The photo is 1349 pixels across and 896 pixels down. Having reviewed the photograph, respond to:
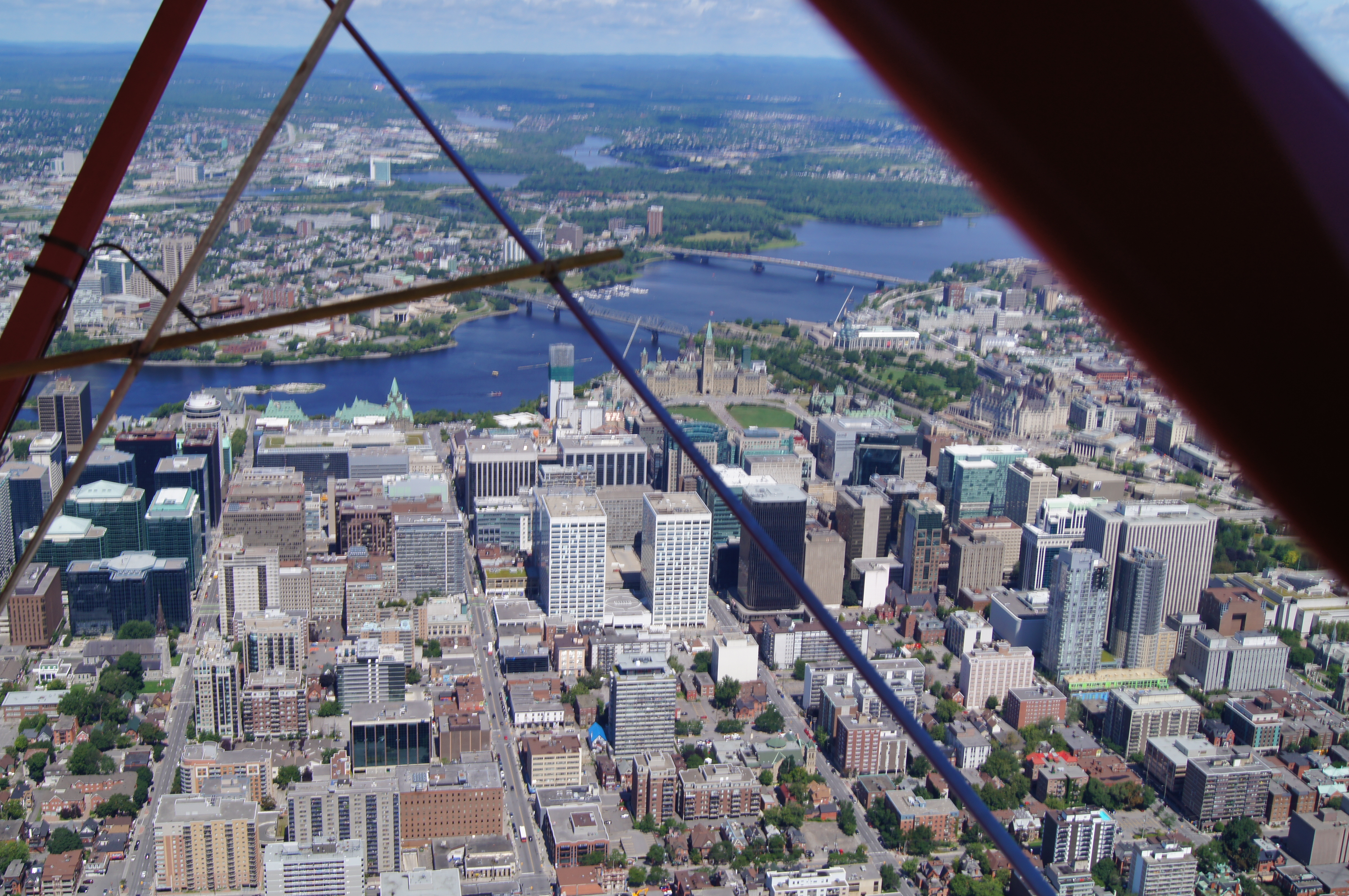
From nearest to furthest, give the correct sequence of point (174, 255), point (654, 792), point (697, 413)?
point (654, 792), point (697, 413), point (174, 255)

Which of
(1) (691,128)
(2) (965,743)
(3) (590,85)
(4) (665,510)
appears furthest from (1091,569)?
(3) (590,85)

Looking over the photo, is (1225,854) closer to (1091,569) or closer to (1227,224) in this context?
(1091,569)

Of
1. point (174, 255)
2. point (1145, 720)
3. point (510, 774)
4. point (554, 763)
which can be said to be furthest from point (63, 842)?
point (174, 255)

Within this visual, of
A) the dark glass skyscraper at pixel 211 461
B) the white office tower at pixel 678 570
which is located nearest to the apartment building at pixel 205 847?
the white office tower at pixel 678 570

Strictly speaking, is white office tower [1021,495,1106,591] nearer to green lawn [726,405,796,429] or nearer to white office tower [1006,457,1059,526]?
white office tower [1006,457,1059,526]

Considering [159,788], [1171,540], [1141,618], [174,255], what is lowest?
[159,788]

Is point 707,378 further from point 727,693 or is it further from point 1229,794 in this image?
point 1229,794

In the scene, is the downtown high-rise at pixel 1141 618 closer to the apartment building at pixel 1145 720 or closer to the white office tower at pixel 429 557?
the apartment building at pixel 1145 720
